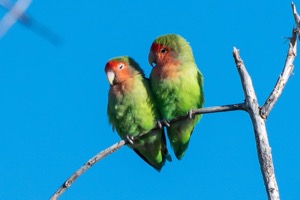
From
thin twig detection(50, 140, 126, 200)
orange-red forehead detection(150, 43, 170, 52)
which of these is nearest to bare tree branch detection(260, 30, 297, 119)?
thin twig detection(50, 140, 126, 200)

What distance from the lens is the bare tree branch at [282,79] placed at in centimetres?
409

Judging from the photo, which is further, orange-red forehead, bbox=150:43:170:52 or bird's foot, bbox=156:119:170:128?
orange-red forehead, bbox=150:43:170:52

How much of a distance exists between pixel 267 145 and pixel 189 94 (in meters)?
2.30

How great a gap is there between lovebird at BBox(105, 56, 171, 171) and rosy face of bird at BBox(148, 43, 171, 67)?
216 millimetres

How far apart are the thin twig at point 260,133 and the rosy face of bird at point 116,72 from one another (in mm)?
2377

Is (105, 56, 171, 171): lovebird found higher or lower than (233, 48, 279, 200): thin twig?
higher

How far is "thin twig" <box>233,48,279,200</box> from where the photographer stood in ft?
12.2

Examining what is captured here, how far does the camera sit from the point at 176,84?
6113mm

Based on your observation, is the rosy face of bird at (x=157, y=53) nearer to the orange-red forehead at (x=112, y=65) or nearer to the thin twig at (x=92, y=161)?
the orange-red forehead at (x=112, y=65)

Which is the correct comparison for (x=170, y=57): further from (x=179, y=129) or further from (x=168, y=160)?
(x=168, y=160)

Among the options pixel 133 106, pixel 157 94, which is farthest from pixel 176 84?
pixel 133 106

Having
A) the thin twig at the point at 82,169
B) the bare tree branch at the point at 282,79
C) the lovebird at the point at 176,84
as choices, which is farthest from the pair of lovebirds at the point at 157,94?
the bare tree branch at the point at 282,79

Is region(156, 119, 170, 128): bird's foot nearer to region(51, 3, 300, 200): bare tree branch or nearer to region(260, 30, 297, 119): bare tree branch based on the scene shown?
region(51, 3, 300, 200): bare tree branch

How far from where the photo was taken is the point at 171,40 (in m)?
6.61
